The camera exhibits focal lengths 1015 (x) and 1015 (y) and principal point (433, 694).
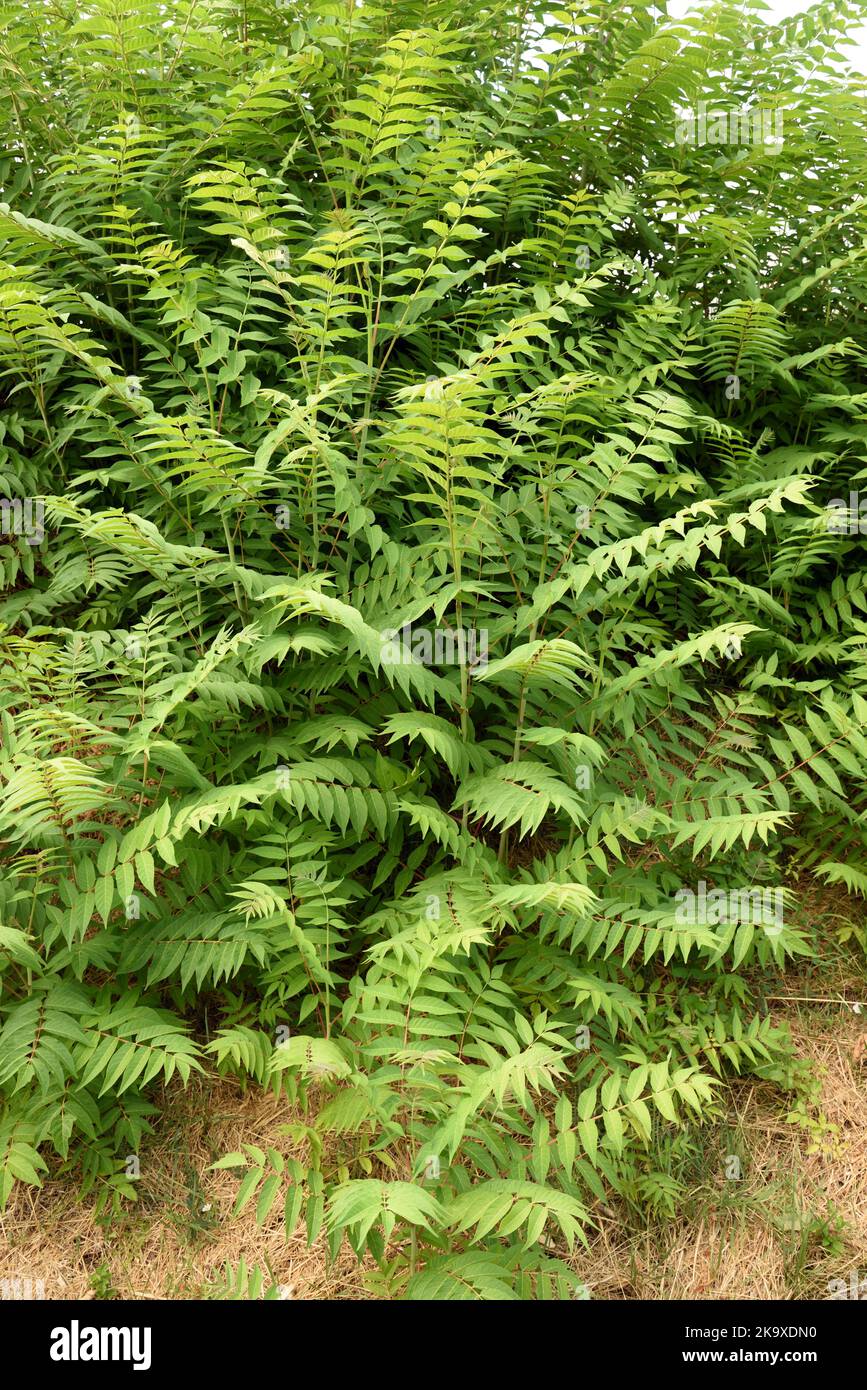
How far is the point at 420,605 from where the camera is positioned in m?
3.49

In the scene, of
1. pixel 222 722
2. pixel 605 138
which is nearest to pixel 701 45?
pixel 605 138

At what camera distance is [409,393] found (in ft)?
9.56

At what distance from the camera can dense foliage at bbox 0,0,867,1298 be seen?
123 inches

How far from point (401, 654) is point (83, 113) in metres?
3.22

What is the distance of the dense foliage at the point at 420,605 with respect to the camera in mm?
3129

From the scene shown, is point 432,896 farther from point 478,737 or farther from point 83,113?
point 83,113
